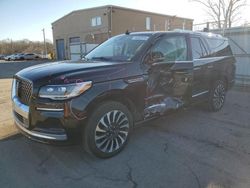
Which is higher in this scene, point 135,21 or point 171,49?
point 135,21

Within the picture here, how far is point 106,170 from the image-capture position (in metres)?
3.04

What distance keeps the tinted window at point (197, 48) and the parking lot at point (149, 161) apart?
1.48 m

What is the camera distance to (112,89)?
124 inches

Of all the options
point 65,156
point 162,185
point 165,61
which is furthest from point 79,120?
point 165,61

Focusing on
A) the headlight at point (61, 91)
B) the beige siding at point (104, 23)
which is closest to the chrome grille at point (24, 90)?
the headlight at point (61, 91)

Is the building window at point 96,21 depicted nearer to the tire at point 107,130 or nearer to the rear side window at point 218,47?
the rear side window at point 218,47

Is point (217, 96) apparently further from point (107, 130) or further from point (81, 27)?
point (81, 27)

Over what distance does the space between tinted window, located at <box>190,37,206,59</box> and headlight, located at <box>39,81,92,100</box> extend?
277cm

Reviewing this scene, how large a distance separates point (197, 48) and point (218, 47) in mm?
1008

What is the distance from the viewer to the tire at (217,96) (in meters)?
5.29

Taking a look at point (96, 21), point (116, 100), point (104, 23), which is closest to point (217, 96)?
point (116, 100)

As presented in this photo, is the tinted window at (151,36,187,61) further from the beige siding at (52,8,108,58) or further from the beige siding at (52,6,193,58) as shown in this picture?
the beige siding at (52,8,108,58)

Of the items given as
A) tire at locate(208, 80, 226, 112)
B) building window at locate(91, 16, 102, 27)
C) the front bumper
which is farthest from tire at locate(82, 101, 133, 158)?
building window at locate(91, 16, 102, 27)

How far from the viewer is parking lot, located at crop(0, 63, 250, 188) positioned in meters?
2.79
